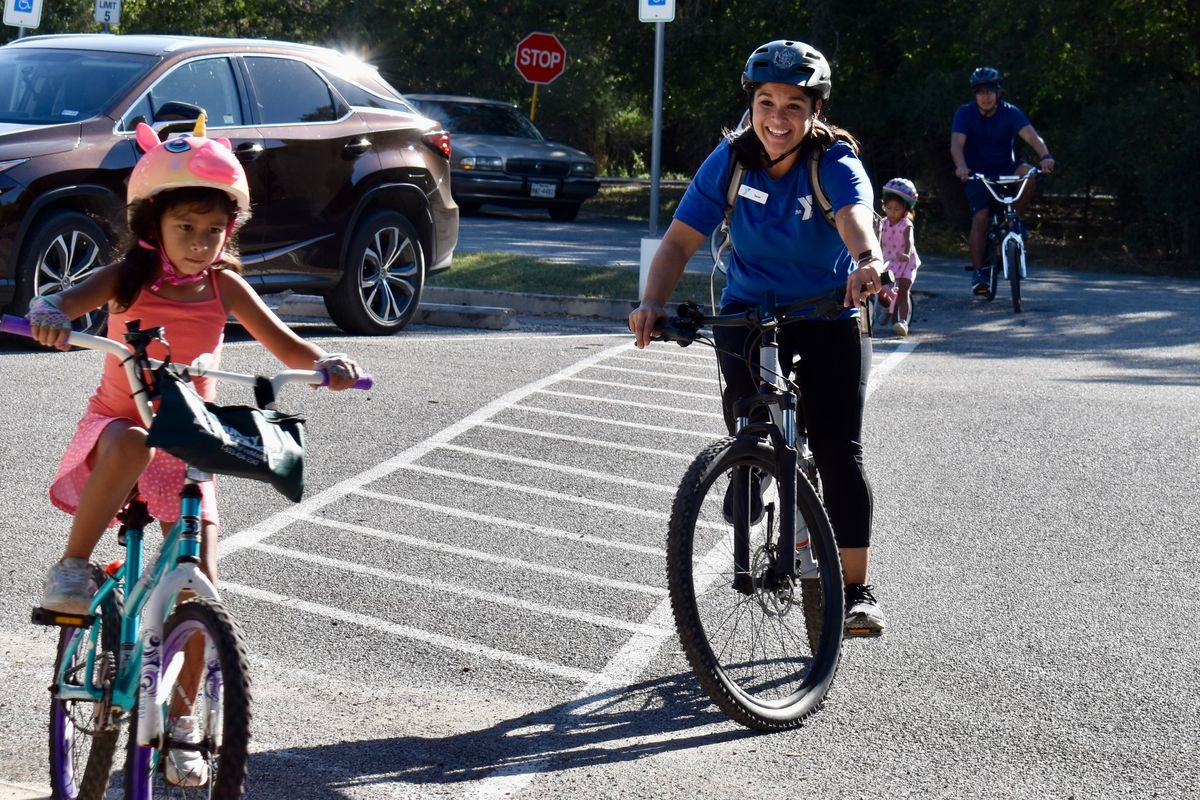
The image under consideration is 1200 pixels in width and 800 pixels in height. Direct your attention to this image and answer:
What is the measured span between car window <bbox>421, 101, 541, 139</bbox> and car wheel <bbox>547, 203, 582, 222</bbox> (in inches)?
47.8

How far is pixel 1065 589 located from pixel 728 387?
1716mm

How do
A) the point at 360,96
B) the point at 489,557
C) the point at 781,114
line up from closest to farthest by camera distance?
1. the point at 781,114
2. the point at 489,557
3. the point at 360,96

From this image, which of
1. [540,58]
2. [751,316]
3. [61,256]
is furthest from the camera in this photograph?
[540,58]

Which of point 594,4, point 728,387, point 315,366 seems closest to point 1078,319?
point 728,387

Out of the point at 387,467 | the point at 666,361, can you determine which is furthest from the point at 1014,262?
the point at 387,467

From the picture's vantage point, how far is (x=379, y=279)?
11.4 metres

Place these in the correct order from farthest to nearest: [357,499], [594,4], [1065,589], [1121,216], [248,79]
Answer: [594,4]
[1121,216]
[248,79]
[357,499]
[1065,589]

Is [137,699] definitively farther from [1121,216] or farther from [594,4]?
[594,4]

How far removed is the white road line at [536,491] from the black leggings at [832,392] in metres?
1.96

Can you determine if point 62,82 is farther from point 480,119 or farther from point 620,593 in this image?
point 480,119

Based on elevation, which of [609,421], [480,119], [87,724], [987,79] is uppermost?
[987,79]

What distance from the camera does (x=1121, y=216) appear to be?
70.5 ft

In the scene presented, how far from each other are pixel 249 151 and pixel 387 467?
11.9 ft

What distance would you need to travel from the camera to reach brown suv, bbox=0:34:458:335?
31.4 ft
